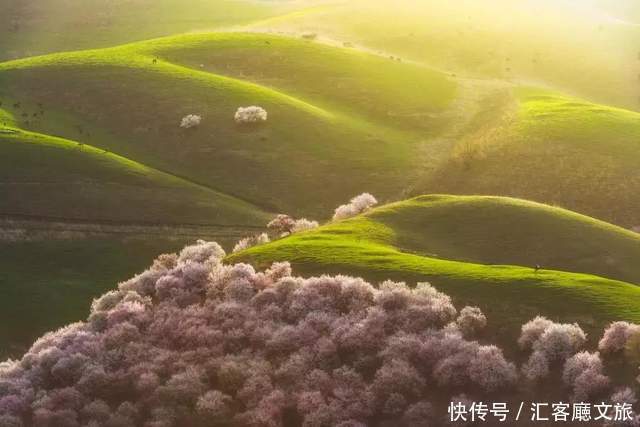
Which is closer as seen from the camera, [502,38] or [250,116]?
[250,116]

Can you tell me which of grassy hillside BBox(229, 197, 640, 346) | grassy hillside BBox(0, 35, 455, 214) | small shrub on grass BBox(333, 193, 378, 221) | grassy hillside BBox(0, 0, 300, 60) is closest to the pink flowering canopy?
grassy hillside BBox(229, 197, 640, 346)

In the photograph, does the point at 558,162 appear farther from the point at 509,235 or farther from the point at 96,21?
the point at 96,21

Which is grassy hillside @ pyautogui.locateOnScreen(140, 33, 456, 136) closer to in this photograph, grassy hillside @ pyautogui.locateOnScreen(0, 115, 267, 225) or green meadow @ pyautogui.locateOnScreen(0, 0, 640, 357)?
green meadow @ pyautogui.locateOnScreen(0, 0, 640, 357)

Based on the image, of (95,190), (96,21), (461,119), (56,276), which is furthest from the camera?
(96,21)

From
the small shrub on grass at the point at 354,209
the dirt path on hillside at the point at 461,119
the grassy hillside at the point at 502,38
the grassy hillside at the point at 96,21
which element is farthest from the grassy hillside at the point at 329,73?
the grassy hillside at the point at 96,21

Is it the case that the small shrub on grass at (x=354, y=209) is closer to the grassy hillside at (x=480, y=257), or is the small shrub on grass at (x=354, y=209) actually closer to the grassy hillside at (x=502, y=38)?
the grassy hillside at (x=480, y=257)

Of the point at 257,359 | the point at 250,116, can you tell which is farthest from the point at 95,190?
the point at 257,359
